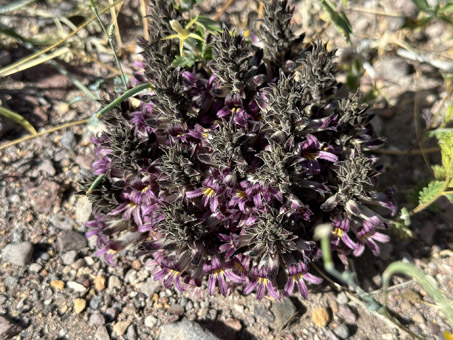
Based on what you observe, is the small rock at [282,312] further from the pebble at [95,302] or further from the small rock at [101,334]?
the pebble at [95,302]

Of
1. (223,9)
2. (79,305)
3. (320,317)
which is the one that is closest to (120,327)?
(79,305)

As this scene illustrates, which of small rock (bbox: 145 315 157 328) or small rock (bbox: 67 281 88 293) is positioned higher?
small rock (bbox: 67 281 88 293)

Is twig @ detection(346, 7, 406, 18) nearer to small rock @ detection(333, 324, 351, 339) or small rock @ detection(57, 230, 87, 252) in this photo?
small rock @ detection(333, 324, 351, 339)

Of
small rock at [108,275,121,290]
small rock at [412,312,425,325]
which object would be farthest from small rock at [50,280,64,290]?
small rock at [412,312,425,325]

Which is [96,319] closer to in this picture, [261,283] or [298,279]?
[261,283]

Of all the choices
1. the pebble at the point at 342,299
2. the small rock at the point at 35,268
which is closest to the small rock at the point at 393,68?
the pebble at the point at 342,299

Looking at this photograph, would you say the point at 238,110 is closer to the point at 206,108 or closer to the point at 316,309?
the point at 206,108
